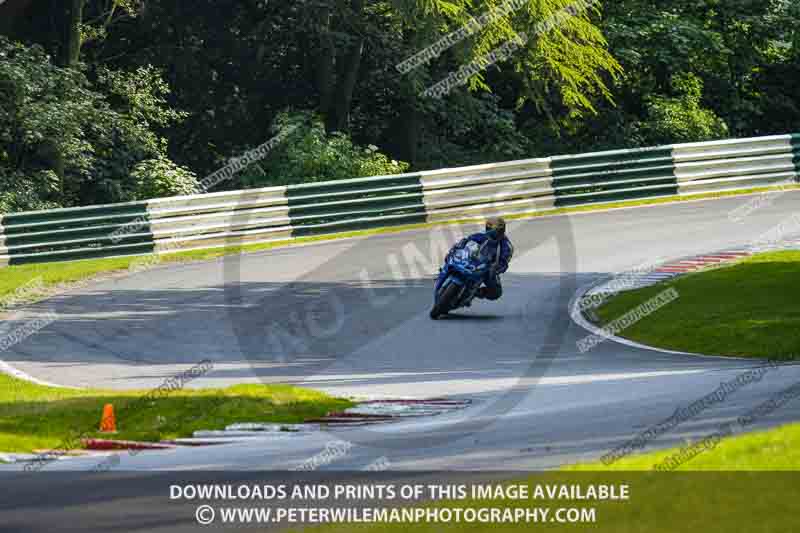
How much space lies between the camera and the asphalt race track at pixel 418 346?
447 inches

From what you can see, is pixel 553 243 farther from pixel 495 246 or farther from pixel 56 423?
pixel 56 423

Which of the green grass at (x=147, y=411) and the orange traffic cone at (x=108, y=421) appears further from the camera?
the green grass at (x=147, y=411)

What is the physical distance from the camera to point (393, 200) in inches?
1199

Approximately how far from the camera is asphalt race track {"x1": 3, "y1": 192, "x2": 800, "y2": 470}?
11352 millimetres

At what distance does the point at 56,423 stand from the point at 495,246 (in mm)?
7844

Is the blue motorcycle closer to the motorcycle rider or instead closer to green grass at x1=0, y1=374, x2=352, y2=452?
Answer: the motorcycle rider

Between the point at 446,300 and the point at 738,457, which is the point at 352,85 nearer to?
the point at 446,300

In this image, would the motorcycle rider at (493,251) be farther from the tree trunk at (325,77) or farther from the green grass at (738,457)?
the tree trunk at (325,77)

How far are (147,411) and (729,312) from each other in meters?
8.30

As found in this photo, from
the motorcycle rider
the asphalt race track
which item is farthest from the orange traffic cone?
the motorcycle rider

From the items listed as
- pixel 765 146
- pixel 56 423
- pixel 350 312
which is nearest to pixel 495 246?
pixel 350 312

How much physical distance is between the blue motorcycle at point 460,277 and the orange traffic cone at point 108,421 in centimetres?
719

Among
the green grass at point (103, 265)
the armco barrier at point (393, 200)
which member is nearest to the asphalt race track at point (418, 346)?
the green grass at point (103, 265)

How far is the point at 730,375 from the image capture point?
14.5 m
